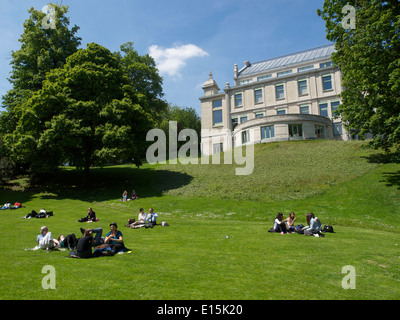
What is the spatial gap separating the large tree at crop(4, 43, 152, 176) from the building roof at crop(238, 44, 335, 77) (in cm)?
4645

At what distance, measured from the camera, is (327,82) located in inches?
2438

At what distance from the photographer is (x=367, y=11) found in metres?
28.8

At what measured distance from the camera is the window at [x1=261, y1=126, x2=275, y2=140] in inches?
2147

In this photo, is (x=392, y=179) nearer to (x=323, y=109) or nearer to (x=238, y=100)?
(x=323, y=109)

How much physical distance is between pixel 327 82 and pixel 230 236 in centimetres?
5682

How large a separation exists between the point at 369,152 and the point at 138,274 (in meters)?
41.5

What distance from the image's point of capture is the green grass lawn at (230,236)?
7910mm

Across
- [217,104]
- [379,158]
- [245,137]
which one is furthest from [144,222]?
[217,104]

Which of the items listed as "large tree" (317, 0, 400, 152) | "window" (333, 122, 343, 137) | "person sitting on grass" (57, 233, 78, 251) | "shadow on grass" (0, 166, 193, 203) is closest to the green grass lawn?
"shadow on grass" (0, 166, 193, 203)
